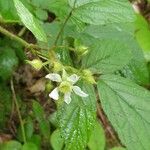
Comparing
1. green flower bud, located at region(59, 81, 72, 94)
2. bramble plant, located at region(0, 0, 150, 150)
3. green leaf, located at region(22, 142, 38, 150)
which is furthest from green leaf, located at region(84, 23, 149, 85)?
green leaf, located at region(22, 142, 38, 150)

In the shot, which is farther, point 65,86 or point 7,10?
point 7,10

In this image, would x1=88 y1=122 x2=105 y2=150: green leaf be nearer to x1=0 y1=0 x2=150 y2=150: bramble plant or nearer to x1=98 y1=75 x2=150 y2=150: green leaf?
x1=0 y1=0 x2=150 y2=150: bramble plant

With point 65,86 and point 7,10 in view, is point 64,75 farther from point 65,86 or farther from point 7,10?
point 7,10

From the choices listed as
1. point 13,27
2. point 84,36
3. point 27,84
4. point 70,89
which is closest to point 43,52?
point 70,89

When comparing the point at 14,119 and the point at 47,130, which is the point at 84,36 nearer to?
the point at 47,130

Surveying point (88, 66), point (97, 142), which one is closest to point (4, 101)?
point (97, 142)

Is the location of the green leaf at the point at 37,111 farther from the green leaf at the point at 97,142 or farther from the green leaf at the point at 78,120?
the green leaf at the point at 78,120

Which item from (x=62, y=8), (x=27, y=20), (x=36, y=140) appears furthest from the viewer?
(x=36, y=140)

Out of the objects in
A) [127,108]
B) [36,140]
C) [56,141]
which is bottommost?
[36,140]

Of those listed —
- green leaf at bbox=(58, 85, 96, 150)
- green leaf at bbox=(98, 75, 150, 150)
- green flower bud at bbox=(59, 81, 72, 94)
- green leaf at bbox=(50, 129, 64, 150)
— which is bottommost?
green leaf at bbox=(50, 129, 64, 150)
